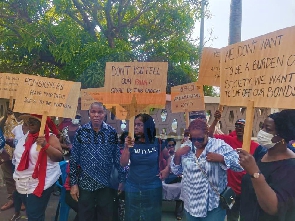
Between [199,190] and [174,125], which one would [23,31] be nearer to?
[174,125]

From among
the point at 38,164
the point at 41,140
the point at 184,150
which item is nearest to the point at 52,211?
the point at 38,164

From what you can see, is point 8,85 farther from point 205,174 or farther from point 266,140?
point 266,140

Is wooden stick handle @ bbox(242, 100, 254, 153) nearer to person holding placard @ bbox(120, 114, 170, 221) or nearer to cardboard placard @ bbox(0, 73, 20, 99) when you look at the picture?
person holding placard @ bbox(120, 114, 170, 221)

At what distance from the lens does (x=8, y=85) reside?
571 centimetres

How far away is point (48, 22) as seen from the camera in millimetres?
9250

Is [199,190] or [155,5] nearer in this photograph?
[199,190]

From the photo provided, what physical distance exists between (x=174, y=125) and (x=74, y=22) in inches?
168

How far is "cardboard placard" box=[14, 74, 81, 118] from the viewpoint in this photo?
370cm

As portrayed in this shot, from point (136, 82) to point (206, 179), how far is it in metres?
1.47

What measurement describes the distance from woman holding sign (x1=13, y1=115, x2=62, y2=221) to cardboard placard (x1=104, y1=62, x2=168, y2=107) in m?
0.84

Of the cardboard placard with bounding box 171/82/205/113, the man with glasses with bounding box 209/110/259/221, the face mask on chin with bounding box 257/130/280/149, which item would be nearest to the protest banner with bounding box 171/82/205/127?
the cardboard placard with bounding box 171/82/205/113

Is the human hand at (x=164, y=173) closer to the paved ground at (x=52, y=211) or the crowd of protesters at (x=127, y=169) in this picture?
the crowd of protesters at (x=127, y=169)

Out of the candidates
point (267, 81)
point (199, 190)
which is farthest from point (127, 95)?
point (267, 81)

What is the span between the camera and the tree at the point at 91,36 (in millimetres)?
9062
